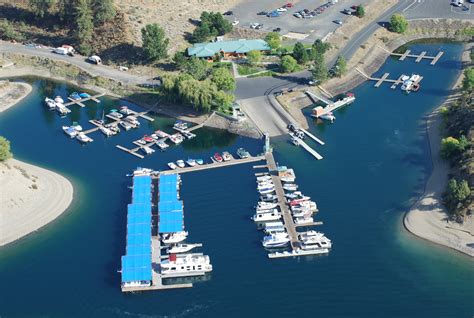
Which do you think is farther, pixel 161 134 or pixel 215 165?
pixel 161 134

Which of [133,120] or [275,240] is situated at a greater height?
[275,240]

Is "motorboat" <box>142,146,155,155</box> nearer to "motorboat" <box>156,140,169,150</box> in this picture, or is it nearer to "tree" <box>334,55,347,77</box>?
"motorboat" <box>156,140,169,150</box>

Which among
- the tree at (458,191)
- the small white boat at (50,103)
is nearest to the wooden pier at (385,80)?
the tree at (458,191)

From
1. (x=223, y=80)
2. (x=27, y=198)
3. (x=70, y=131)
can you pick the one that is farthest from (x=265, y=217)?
(x=70, y=131)

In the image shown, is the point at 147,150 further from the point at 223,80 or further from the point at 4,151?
the point at 4,151

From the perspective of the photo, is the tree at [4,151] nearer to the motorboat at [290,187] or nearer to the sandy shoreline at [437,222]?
the motorboat at [290,187]

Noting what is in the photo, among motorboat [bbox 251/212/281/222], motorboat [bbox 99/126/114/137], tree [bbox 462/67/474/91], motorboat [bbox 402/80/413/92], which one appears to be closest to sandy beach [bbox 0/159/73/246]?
motorboat [bbox 99/126/114/137]
